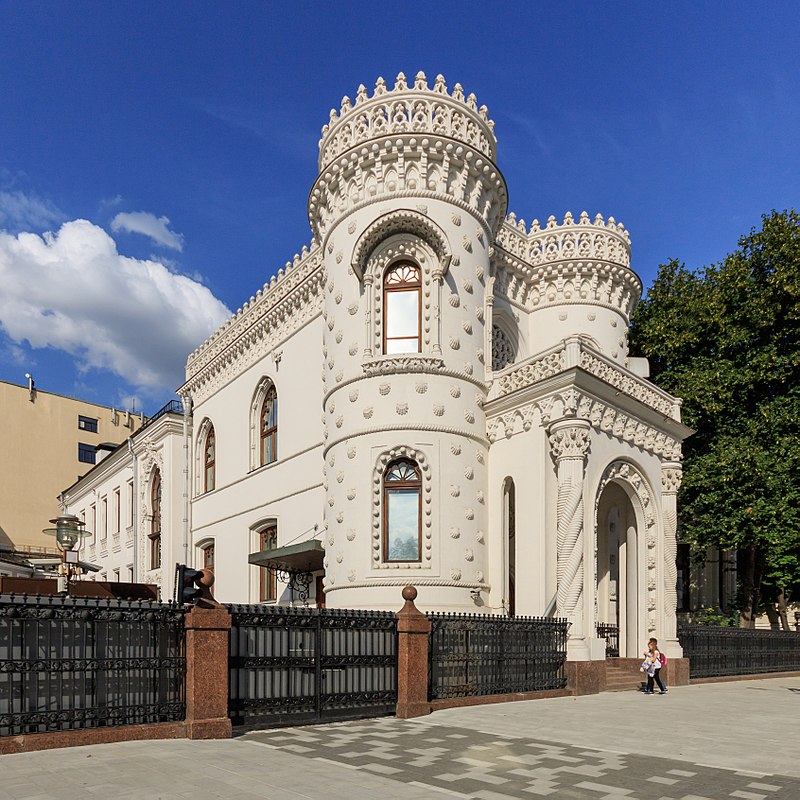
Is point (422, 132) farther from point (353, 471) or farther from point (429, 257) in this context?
point (353, 471)

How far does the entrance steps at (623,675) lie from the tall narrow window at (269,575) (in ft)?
36.4

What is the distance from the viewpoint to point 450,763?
9.06m

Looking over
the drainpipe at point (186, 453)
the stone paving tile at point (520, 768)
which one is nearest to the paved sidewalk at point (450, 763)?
the stone paving tile at point (520, 768)

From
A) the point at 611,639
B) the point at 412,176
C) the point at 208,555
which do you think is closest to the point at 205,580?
the point at 412,176

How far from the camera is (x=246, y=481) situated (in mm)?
28234

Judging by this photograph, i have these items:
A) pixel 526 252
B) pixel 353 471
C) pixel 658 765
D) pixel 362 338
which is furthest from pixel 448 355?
pixel 658 765

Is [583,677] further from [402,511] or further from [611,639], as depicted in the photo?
[402,511]

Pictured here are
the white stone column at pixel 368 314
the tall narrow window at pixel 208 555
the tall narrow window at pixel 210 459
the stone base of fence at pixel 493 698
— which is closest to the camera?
the stone base of fence at pixel 493 698

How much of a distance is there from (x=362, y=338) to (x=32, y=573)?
14.5 meters

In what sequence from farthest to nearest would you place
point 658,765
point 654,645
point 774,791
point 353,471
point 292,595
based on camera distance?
point 292,595 < point 353,471 < point 654,645 < point 658,765 < point 774,791

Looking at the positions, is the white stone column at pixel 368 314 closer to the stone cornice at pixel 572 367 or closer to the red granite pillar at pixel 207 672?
the stone cornice at pixel 572 367

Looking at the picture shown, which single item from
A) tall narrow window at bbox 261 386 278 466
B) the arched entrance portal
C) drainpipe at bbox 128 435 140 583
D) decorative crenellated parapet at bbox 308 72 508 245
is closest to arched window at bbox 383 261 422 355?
decorative crenellated parapet at bbox 308 72 508 245

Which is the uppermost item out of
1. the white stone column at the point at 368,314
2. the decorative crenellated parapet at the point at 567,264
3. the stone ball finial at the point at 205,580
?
the decorative crenellated parapet at the point at 567,264

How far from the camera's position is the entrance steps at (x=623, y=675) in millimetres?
18531
